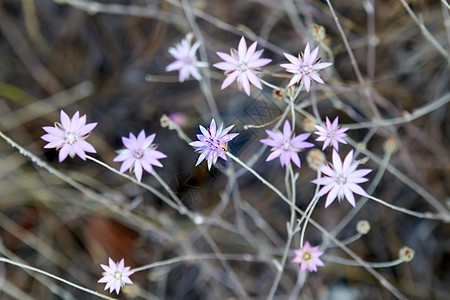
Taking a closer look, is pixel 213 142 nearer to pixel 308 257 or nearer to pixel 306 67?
pixel 306 67

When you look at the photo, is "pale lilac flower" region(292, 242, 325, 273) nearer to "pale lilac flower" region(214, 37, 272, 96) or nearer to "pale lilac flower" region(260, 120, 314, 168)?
"pale lilac flower" region(260, 120, 314, 168)

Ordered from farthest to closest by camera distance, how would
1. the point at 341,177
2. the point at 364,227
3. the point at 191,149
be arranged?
1. the point at 191,149
2. the point at 364,227
3. the point at 341,177

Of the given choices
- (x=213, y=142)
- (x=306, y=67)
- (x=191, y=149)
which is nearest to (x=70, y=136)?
(x=213, y=142)

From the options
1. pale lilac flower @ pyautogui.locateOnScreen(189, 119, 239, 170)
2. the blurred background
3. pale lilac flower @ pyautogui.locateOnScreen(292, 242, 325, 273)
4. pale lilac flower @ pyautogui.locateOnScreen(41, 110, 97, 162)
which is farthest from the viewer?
the blurred background

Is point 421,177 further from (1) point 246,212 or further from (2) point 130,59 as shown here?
(2) point 130,59

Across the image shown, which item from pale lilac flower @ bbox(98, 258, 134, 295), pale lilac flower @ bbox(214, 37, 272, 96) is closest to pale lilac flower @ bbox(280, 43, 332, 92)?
pale lilac flower @ bbox(214, 37, 272, 96)

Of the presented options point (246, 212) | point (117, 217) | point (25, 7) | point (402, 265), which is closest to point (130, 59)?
point (25, 7)
